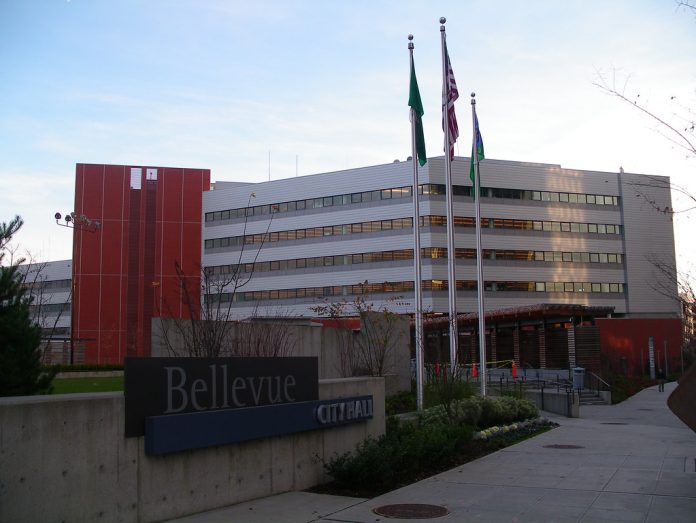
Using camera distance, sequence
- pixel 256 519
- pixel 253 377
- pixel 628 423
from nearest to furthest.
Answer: pixel 256 519
pixel 253 377
pixel 628 423

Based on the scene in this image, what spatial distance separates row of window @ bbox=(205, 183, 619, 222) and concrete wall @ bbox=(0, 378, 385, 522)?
182 ft

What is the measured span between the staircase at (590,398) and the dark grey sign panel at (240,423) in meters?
22.7

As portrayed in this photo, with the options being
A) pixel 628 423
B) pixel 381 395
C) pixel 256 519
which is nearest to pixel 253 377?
pixel 256 519

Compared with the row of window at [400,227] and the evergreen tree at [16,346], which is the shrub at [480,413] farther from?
the row of window at [400,227]

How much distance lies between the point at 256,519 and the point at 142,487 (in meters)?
1.41

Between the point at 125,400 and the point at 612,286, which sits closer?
the point at 125,400

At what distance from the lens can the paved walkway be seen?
28.2 ft

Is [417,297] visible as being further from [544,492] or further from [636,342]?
[636,342]

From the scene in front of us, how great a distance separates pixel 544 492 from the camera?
1016 centimetres

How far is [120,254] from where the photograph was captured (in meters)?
67.2

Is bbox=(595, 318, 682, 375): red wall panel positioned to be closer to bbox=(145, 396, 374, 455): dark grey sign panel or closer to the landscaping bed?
the landscaping bed

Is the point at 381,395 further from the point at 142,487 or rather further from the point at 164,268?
the point at 164,268

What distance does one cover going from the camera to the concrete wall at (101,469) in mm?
6461

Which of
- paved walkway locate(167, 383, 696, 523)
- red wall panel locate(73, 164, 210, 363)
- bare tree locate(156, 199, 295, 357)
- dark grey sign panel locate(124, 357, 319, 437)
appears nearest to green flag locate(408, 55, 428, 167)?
bare tree locate(156, 199, 295, 357)
